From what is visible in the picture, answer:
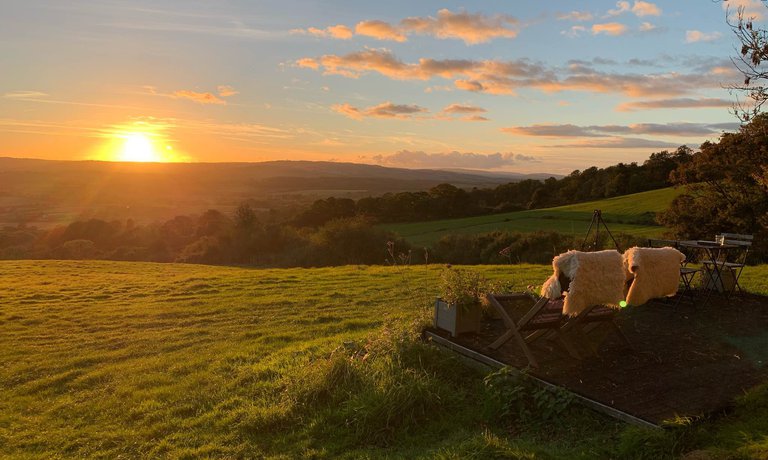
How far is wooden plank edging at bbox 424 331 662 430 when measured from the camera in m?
4.78

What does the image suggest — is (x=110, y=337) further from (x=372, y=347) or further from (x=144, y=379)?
(x=372, y=347)

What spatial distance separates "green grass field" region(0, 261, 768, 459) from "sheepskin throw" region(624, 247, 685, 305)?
170cm

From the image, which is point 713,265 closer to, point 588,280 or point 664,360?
point 664,360

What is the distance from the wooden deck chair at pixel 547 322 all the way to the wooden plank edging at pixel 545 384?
0.30 metres

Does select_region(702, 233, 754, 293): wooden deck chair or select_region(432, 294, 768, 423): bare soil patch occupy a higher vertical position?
select_region(702, 233, 754, 293): wooden deck chair

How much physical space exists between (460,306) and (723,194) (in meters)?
25.7

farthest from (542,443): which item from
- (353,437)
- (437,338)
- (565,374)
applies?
(437,338)

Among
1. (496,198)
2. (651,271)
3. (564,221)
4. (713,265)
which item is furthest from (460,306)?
(496,198)

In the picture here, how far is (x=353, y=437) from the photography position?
18.0 ft

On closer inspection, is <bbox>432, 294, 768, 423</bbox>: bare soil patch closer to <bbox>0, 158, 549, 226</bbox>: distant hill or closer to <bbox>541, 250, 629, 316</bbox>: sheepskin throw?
<bbox>541, 250, 629, 316</bbox>: sheepskin throw

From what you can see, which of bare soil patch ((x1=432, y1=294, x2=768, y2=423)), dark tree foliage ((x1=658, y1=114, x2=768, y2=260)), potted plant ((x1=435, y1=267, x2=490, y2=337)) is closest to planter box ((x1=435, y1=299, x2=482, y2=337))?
potted plant ((x1=435, y1=267, x2=490, y2=337))

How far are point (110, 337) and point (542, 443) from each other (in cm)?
1002

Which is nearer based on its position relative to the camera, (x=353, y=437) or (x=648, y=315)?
(x=353, y=437)

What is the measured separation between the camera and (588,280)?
568cm
